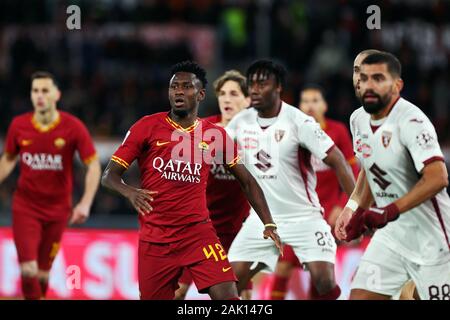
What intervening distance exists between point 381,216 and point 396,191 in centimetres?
62

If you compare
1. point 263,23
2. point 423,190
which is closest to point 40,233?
point 423,190

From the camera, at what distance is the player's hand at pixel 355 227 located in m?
6.78

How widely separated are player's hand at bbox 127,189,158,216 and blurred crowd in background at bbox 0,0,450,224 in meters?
10.8

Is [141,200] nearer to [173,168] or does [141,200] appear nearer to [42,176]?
[173,168]

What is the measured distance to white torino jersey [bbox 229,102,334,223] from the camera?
8.77 meters

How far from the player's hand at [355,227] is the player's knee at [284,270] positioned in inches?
159

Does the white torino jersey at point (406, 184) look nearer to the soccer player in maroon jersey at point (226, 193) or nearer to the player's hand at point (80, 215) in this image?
the soccer player in maroon jersey at point (226, 193)

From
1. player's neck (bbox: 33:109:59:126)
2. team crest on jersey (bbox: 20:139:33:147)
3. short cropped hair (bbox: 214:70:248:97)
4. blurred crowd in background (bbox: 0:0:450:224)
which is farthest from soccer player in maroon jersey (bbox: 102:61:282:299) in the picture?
blurred crowd in background (bbox: 0:0:450:224)

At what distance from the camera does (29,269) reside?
10523 millimetres

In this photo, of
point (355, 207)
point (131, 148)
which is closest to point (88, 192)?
point (131, 148)

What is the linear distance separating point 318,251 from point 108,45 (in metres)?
11.5

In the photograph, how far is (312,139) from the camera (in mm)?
8617

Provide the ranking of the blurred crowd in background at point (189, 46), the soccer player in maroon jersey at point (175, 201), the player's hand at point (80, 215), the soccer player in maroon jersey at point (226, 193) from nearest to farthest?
1. the soccer player in maroon jersey at point (175, 201)
2. the soccer player in maroon jersey at point (226, 193)
3. the player's hand at point (80, 215)
4. the blurred crowd in background at point (189, 46)

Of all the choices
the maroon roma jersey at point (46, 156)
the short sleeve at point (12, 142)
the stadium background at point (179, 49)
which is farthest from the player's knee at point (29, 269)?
the stadium background at point (179, 49)
